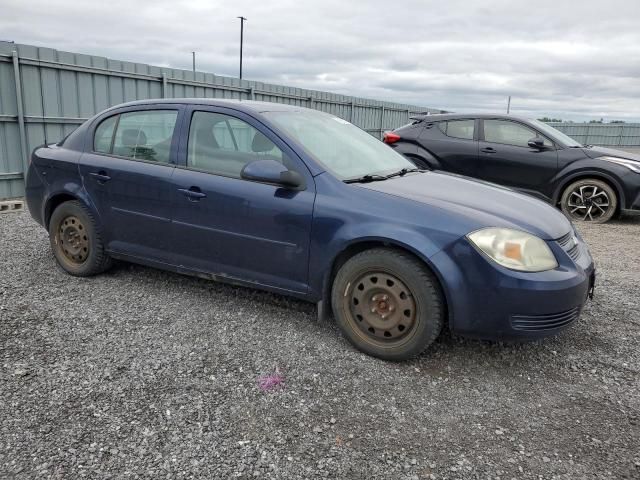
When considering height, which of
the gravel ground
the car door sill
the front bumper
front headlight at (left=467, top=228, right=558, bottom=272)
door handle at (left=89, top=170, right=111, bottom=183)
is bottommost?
the gravel ground

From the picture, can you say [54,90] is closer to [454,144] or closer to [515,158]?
[454,144]

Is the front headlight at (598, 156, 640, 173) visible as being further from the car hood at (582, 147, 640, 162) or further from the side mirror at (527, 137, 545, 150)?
the side mirror at (527, 137, 545, 150)

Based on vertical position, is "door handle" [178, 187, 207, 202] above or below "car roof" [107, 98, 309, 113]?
below

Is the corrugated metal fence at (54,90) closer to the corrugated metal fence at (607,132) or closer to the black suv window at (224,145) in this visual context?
the black suv window at (224,145)

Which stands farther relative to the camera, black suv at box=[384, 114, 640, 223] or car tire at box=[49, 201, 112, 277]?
black suv at box=[384, 114, 640, 223]

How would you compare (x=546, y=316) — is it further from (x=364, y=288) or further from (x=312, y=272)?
(x=312, y=272)

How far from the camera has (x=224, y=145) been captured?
3.78m

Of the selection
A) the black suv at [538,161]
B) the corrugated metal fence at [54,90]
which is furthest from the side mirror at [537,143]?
the corrugated metal fence at [54,90]

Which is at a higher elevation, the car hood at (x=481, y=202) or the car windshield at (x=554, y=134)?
the car windshield at (x=554, y=134)

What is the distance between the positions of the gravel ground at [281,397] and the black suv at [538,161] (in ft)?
12.9

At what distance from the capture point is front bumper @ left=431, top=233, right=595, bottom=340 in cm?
285

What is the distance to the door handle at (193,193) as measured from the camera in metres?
3.64

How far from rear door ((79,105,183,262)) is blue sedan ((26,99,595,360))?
1 cm

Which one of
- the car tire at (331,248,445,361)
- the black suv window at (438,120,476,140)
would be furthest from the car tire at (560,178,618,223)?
the car tire at (331,248,445,361)
